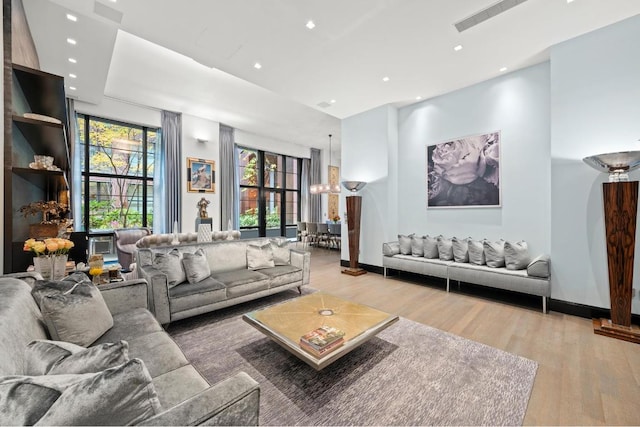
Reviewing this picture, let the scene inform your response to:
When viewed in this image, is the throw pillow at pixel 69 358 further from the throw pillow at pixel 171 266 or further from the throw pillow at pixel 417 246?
the throw pillow at pixel 417 246

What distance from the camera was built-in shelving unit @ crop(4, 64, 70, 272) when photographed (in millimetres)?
2078

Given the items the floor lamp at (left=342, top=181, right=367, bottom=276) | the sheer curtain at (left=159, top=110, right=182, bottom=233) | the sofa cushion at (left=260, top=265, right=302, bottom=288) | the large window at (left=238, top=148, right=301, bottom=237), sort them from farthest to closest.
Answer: the large window at (left=238, top=148, right=301, bottom=237) < the sheer curtain at (left=159, top=110, right=182, bottom=233) < the floor lamp at (left=342, top=181, right=367, bottom=276) < the sofa cushion at (left=260, top=265, right=302, bottom=288)

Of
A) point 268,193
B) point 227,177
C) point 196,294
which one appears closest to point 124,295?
point 196,294

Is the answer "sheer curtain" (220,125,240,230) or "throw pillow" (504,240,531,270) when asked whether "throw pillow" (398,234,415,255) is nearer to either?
"throw pillow" (504,240,531,270)

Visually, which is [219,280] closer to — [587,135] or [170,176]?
[170,176]

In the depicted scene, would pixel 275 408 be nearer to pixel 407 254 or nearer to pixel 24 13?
pixel 407 254

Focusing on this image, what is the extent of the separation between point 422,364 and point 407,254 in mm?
2957

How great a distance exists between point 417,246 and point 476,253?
98 cm

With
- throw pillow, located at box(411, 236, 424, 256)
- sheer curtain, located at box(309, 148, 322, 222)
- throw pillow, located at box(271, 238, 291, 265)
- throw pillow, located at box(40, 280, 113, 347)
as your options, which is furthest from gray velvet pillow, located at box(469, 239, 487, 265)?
sheer curtain, located at box(309, 148, 322, 222)

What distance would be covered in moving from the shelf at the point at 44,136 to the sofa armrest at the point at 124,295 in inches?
57.7

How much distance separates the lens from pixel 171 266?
295 cm

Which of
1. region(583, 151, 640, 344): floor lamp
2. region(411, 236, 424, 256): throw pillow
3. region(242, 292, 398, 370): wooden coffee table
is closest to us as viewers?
region(242, 292, 398, 370): wooden coffee table

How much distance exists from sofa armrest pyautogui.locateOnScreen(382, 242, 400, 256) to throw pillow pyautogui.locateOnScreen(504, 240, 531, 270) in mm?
1757

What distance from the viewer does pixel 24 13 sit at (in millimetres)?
2934
